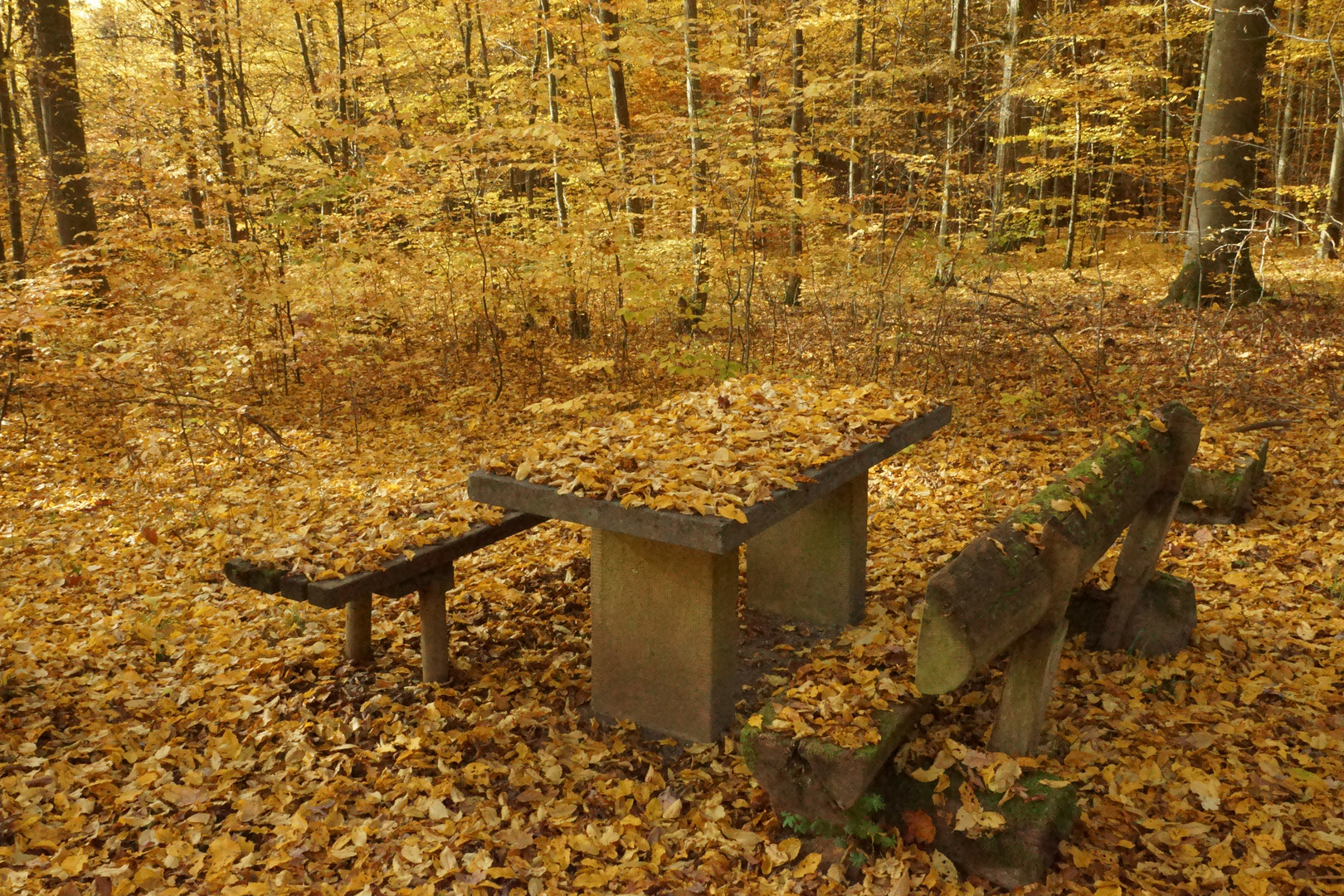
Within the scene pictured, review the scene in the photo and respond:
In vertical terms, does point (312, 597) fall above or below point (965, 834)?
A: above

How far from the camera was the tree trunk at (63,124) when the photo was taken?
884 centimetres

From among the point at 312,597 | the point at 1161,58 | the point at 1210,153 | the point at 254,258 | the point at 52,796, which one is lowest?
the point at 52,796

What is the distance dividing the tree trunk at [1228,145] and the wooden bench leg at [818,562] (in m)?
6.05

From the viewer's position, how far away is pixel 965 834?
2.66 metres

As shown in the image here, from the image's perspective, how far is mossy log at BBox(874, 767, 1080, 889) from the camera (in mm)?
2561

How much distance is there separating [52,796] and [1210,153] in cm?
1028

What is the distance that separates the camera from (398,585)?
3457 millimetres

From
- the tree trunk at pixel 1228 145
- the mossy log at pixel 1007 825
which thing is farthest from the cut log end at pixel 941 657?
the tree trunk at pixel 1228 145

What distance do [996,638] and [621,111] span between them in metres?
8.31

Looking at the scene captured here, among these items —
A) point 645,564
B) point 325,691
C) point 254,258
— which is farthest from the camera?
point 254,258

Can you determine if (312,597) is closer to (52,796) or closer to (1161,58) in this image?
(52,796)

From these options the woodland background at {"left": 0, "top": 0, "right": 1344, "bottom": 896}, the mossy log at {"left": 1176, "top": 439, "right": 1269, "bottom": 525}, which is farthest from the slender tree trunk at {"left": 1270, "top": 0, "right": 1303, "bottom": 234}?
the mossy log at {"left": 1176, "top": 439, "right": 1269, "bottom": 525}

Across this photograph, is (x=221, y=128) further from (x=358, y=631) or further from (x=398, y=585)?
(x=398, y=585)

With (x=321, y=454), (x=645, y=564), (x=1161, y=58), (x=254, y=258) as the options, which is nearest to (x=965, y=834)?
(x=645, y=564)
